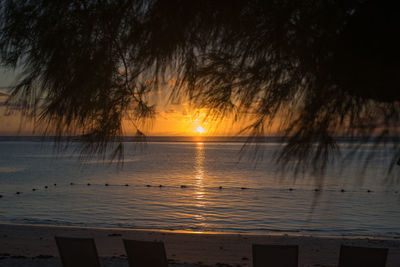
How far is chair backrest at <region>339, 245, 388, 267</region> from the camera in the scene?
221 cm

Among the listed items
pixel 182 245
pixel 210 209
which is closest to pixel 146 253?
pixel 182 245

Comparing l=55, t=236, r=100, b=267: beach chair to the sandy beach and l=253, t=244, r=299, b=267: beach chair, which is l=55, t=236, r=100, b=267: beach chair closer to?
l=253, t=244, r=299, b=267: beach chair

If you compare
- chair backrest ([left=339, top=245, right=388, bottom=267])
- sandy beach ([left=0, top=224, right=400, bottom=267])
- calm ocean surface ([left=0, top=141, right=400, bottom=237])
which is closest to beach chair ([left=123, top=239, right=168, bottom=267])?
chair backrest ([left=339, top=245, right=388, bottom=267])

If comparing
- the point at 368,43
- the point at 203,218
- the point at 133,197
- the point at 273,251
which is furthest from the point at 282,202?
the point at 368,43

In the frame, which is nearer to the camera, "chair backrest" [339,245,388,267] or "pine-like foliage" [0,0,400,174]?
"pine-like foliage" [0,0,400,174]

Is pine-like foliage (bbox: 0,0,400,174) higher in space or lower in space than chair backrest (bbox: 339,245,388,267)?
higher

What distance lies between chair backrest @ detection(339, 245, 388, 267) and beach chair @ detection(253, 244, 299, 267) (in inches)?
10.9

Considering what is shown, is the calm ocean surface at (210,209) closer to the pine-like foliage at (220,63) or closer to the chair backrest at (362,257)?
the chair backrest at (362,257)

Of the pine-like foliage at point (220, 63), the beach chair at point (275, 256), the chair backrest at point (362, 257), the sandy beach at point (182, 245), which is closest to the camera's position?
the pine-like foliage at point (220, 63)

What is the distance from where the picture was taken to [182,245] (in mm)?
8227

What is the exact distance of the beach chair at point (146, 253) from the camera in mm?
2600

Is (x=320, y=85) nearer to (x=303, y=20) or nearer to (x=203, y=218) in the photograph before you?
(x=303, y=20)

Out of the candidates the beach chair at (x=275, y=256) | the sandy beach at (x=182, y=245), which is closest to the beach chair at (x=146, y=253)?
the beach chair at (x=275, y=256)

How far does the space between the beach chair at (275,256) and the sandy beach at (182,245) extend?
3.96 metres
